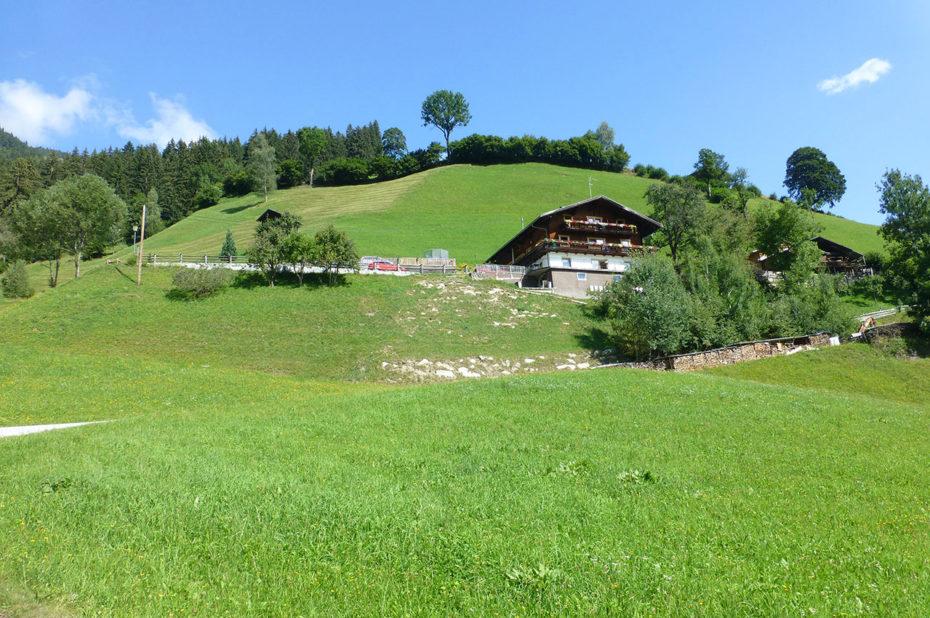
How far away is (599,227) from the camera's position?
2608 inches

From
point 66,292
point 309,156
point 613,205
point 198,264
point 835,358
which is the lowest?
point 835,358

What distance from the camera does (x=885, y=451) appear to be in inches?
533

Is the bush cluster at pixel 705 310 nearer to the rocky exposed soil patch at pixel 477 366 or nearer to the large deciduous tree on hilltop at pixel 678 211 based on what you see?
the rocky exposed soil patch at pixel 477 366

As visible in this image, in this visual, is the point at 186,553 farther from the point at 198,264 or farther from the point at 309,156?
the point at 309,156

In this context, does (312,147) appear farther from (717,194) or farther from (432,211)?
(717,194)

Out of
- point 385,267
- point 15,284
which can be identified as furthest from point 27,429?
point 15,284

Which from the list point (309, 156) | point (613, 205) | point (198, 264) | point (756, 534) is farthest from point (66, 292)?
point (309, 156)

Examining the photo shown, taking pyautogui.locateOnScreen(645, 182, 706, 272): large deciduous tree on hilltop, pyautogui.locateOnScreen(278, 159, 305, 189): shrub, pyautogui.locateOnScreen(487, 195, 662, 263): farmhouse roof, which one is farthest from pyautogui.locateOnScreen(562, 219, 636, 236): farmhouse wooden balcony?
pyautogui.locateOnScreen(278, 159, 305, 189): shrub

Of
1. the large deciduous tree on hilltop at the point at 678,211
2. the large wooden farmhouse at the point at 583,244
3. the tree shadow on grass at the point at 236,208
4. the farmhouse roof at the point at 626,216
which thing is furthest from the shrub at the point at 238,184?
the large deciduous tree on hilltop at the point at 678,211

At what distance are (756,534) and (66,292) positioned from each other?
55.8 metres

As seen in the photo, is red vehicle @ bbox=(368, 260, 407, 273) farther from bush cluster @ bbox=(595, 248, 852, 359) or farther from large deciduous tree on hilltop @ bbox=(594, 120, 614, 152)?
large deciduous tree on hilltop @ bbox=(594, 120, 614, 152)

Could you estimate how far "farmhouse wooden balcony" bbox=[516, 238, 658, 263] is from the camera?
206 ft

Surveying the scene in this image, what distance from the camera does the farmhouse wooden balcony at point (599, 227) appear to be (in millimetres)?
65094

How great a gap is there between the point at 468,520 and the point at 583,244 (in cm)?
5894
